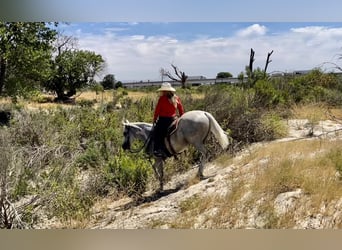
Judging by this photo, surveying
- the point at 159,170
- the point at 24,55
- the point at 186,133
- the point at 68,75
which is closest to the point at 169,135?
the point at 186,133

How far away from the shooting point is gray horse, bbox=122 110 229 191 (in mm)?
3418

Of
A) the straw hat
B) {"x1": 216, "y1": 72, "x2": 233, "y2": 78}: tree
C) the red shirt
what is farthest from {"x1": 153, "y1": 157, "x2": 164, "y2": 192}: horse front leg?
{"x1": 216, "y1": 72, "x2": 233, "y2": 78}: tree

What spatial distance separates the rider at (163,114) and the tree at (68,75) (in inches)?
92.6

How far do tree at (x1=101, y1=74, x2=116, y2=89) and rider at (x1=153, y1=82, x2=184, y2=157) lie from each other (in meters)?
0.95

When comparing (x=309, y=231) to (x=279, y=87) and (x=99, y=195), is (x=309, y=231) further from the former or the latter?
(x=279, y=87)

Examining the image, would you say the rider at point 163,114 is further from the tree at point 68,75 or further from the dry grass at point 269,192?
the tree at point 68,75

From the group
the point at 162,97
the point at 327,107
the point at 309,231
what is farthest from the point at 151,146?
the point at 327,107

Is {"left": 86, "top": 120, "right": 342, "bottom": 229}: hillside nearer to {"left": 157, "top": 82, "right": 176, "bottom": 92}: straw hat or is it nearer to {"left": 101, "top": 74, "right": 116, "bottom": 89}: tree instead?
{"left": 157, "top": 82, "right": 176, "bottom": 92}: straw hat

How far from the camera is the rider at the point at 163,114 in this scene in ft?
10.9

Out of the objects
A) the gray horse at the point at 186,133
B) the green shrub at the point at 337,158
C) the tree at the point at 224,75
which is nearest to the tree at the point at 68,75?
the tree at the point at 224,75

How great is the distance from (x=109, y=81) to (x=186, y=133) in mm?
1392

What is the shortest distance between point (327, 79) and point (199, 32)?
1.12 metres

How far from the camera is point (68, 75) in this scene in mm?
6035

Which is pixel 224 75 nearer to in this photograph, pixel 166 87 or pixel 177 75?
pixel 177 75
